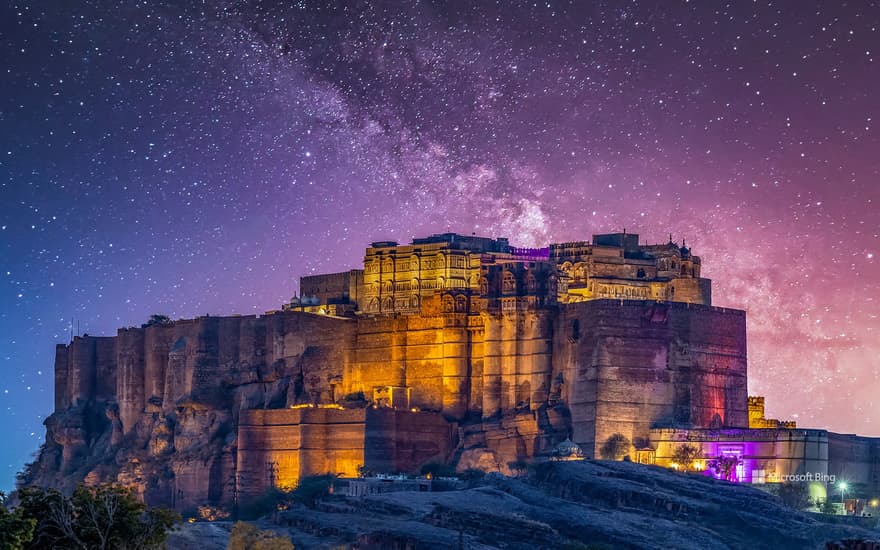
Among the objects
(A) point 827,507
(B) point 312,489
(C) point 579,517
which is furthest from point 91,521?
(A) point 827,507

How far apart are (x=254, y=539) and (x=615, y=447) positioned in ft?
86.8

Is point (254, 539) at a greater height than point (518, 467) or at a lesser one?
lesser

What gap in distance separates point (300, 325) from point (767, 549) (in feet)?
128

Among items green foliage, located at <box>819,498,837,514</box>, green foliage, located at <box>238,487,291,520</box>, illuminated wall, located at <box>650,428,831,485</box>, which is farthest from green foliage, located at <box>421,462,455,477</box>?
green foliage, located at <box>819,498,837,514</box>

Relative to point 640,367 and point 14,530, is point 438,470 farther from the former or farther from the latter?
point 14,530

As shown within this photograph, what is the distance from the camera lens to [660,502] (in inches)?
4286

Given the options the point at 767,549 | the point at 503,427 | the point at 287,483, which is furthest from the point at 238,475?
the point at 767,549

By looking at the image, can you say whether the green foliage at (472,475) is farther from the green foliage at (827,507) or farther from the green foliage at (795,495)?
the green foliage at (827,507)

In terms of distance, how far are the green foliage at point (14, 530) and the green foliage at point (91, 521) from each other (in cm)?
305

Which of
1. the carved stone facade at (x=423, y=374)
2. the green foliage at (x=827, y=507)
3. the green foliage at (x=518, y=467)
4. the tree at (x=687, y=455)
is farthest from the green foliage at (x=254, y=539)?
the green foliage at (x=827, y=507)

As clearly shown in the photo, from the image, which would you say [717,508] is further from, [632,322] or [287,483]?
[287,483]

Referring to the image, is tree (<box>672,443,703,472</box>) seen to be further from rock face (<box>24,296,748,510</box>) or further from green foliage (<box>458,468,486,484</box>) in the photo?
green foliage (<box>458,468,486,484</box>)

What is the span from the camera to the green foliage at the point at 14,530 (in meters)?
57.7

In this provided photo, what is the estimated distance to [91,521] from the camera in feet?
211
